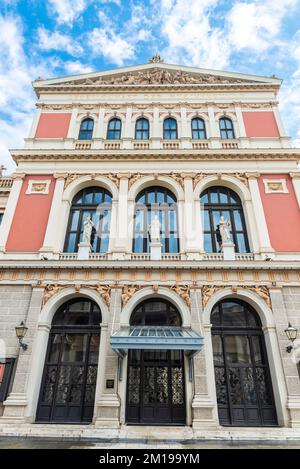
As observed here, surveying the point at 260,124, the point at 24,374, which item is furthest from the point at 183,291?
the point at 260,124

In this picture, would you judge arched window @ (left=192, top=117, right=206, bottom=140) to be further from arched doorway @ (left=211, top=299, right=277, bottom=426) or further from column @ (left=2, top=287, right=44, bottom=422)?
column @ (left=2, top=287, right=44, bottom=422)

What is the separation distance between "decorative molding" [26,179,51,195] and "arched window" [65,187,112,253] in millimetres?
1580

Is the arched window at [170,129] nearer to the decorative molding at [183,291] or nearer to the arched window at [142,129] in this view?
the arched window at [142,129]

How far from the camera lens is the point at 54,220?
1414 cm

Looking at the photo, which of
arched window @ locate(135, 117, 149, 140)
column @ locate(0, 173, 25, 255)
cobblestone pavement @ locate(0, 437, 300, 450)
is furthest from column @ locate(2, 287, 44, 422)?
arched window @ locate(135, 117, 149, 140)

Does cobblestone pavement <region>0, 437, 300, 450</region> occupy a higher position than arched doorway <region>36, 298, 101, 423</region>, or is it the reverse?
arched doorway <region>36, 298, 101, 423</region>

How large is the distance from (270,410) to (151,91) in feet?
60.7

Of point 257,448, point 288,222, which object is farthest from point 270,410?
point 288,222

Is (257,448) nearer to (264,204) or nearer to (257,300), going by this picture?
(257,300)

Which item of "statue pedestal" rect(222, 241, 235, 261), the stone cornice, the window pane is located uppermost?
the stone cornice

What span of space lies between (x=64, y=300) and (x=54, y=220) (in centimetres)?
409

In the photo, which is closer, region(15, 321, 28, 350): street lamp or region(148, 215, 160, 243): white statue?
region(15, 321, 28, 350): street lamp

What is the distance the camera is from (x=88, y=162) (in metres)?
15.8

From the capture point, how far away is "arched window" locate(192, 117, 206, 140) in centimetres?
1709
